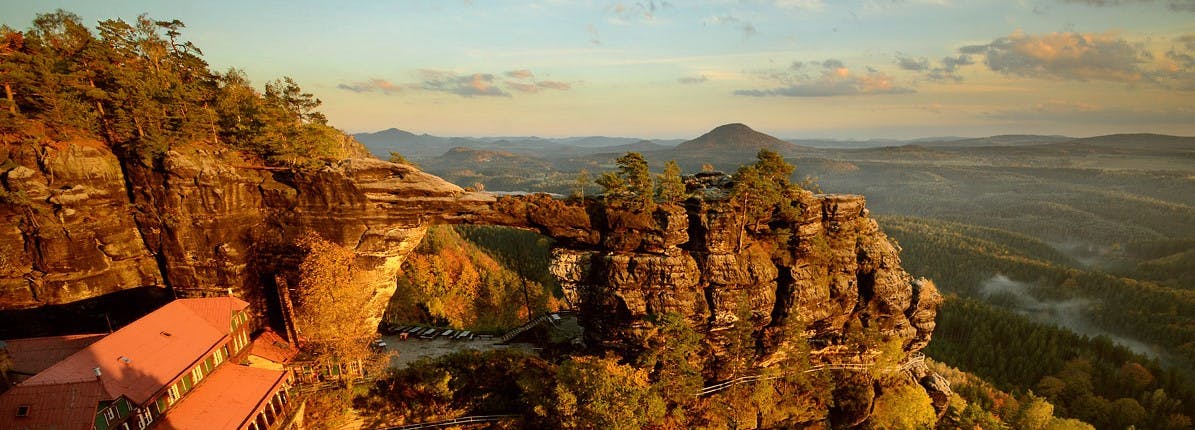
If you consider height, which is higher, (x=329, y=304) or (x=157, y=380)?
(x=329, y=304)

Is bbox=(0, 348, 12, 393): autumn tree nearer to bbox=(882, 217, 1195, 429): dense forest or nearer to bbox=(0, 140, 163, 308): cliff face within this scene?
bbox=(0, 140, 163, 308): cliff face

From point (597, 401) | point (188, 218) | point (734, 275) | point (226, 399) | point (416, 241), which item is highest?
point (188, 218)

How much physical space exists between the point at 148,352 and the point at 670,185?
99.8ft

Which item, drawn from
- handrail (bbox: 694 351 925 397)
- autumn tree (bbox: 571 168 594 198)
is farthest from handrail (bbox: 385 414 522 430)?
autumn tree (bbox: 571 168 594 198)

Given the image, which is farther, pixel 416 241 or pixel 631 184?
pixel 416 241

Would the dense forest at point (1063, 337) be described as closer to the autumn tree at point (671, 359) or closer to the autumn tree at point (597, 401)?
the autumn tree at point (671, 359)

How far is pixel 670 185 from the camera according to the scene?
3259 cm

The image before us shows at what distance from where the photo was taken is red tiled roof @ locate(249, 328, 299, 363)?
28.4m

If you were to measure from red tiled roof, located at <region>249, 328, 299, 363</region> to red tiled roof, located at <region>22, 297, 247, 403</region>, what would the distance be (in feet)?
12.9

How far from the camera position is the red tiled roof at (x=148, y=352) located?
60.6 ft

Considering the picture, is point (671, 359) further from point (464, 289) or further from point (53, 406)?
point (464, 289)

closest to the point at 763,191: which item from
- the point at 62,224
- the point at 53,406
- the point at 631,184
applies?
the point at 631,184

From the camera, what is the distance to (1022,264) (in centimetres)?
15025

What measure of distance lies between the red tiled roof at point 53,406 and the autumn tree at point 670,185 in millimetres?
30391
